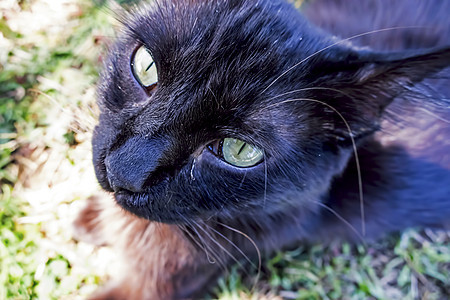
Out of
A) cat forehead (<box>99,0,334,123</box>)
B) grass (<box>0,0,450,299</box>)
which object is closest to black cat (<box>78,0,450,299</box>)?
cat forehead (<box>99,0,334,123</box>)

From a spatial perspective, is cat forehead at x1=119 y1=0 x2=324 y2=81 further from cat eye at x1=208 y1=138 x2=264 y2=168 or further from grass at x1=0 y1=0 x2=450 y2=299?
grass at x1=0 y1=0 x2=450 y2=299

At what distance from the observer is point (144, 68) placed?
1.20 metres

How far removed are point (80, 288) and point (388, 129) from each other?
61.9 inches

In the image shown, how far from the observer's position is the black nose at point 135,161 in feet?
3.55

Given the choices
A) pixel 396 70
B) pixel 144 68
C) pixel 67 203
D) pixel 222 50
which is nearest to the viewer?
pixel 396 70

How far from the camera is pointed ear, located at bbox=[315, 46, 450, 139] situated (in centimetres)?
Answer: 88

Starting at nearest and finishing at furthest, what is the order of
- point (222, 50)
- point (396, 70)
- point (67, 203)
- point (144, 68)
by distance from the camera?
point (396, 70)
point (222, 50)
point (144, 68)
point (67, 203)

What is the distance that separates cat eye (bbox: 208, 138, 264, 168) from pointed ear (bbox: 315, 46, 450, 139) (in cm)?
26

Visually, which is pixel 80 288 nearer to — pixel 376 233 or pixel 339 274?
pixel 339 274

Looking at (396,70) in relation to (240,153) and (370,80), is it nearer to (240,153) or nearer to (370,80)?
(370,80)

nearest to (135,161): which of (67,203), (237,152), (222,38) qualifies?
(237,152)

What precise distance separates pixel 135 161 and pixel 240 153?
312mm

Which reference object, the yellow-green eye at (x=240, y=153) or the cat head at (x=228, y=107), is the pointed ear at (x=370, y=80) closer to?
the cat head at (x=228, y=107)

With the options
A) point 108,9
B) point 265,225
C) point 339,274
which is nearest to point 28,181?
point 108,9
